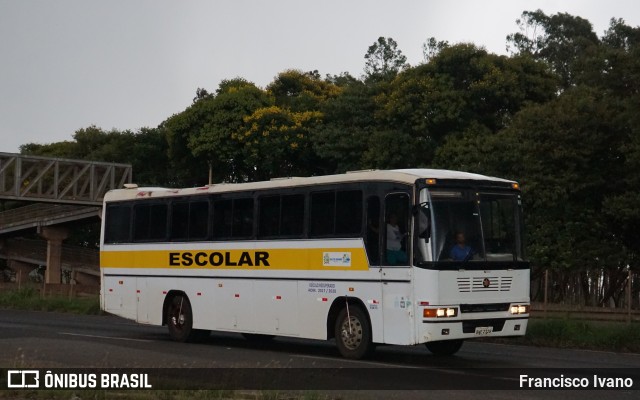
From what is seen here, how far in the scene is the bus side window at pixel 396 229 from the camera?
18.1m

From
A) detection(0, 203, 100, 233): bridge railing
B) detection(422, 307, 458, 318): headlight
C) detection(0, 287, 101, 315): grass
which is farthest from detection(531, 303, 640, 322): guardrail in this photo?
detection(0, 203, 100, 233): bridge railing

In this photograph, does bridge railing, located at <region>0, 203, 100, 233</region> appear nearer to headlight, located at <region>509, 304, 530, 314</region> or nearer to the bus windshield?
the bus windshield

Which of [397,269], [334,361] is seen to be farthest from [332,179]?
[334,361]

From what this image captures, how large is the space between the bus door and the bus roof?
0.36 m

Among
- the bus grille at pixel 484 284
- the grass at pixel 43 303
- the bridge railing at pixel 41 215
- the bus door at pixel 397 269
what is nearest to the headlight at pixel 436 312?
the bus door at pixel 397 269

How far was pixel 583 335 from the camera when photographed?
23781mm

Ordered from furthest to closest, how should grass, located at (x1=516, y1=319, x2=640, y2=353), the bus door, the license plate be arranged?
grass, located at (x1=516, y1=319, x2=640, y2=353) → the license plate → the bus door

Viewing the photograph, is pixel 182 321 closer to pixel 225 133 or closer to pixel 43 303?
pixel 43 303

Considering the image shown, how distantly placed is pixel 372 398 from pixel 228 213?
9796 millimetres

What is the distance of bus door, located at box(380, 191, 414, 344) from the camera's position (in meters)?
17.8

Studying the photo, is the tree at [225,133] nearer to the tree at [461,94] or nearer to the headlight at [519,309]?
the tree at [461,94]

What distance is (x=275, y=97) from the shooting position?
6712cm

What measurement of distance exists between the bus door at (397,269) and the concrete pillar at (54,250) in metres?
51.7

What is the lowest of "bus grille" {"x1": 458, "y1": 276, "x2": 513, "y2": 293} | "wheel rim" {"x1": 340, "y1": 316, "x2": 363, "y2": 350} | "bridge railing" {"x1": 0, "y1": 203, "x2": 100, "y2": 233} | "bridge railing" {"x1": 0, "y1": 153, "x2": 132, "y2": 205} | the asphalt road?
the asphalt road
